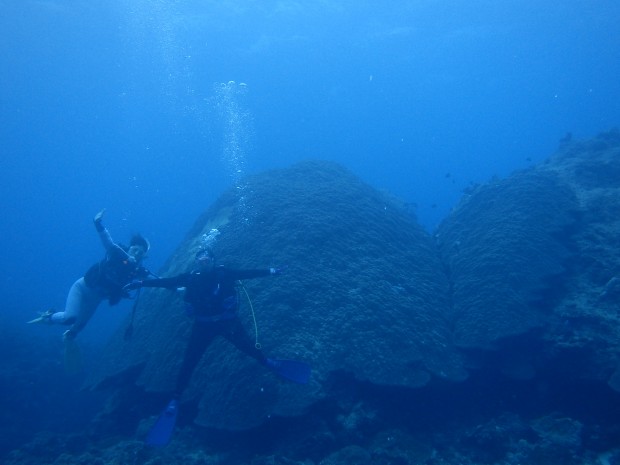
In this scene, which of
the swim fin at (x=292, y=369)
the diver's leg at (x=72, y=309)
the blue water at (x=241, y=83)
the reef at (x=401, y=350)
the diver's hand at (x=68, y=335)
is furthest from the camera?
the blue water at (x=241, y=83)

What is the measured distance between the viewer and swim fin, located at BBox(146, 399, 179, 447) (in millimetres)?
6500

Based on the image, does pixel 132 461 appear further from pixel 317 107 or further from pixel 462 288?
pixel 317 107

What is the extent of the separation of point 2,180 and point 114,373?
13388cm

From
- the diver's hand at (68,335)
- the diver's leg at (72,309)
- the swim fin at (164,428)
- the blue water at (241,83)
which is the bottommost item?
the swim fin at (164,428)

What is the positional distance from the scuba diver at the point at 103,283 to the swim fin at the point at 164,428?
11.7 feet

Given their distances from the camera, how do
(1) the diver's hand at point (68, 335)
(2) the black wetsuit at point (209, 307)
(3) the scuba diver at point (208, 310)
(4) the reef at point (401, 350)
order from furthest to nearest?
(1) the diver's hand at point (68, 335), (2) the black wetsuit at point (209, 307), (3) the scuba diver at point (208, 310), (4) the reef at point (401, 350)

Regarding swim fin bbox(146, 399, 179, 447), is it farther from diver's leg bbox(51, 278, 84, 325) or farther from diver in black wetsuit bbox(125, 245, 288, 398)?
diver's leg bbox(51, 278, 84, 325)

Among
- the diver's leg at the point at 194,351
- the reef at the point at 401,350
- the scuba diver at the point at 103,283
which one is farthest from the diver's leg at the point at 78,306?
the diver's leg at the point at 194,351

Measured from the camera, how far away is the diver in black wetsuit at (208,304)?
281 inches

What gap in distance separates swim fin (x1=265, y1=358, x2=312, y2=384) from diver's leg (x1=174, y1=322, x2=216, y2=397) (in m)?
1.34

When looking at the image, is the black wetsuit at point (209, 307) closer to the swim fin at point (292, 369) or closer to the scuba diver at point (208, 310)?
the scuba diver at point (208, 310)

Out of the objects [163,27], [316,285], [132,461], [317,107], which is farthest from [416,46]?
[132,461]

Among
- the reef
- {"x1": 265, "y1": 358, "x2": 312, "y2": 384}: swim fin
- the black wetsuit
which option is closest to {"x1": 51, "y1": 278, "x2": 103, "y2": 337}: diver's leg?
the reef

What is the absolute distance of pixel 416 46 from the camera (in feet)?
186
